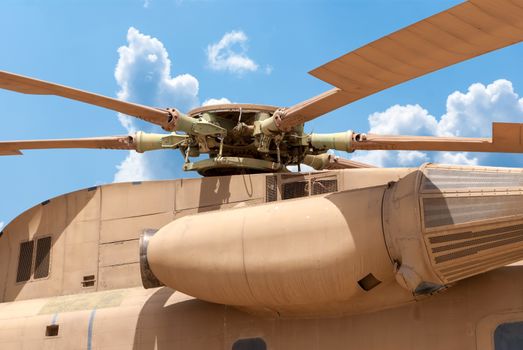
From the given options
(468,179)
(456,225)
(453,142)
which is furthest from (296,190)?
(456,225)

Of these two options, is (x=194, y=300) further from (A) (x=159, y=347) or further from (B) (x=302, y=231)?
(B) (x=302, y=231)

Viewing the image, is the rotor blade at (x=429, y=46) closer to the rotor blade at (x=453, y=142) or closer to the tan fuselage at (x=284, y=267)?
the tan fuselage at (x=284, y=267)

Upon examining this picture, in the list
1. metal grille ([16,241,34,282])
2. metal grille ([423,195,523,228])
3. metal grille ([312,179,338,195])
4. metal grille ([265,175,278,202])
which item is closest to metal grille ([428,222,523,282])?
metal grille ([423,195,523,228])

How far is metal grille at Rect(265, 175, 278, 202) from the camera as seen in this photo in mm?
9422

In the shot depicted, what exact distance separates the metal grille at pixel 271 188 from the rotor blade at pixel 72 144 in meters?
4.06

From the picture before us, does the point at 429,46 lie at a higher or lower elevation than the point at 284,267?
higher

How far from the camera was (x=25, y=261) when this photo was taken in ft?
34.6

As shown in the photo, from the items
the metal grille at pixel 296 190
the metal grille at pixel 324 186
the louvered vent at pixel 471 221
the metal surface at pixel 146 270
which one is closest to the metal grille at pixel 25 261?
the metal surface at pixel 146 270

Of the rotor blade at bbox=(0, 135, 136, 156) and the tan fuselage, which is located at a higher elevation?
the rotor blade at bbox=(0, 135, 136, 156)

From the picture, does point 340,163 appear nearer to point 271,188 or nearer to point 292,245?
point 271,188

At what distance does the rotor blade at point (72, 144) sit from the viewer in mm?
11983

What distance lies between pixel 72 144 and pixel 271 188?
15.2 feet

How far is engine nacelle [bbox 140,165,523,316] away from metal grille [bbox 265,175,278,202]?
4.49ft

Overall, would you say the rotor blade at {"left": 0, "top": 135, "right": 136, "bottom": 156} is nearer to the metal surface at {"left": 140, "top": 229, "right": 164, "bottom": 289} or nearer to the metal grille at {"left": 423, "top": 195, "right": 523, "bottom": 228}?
the metal surface at {"left": 140, "top": 229, "right": 164, "bottom": 289}
